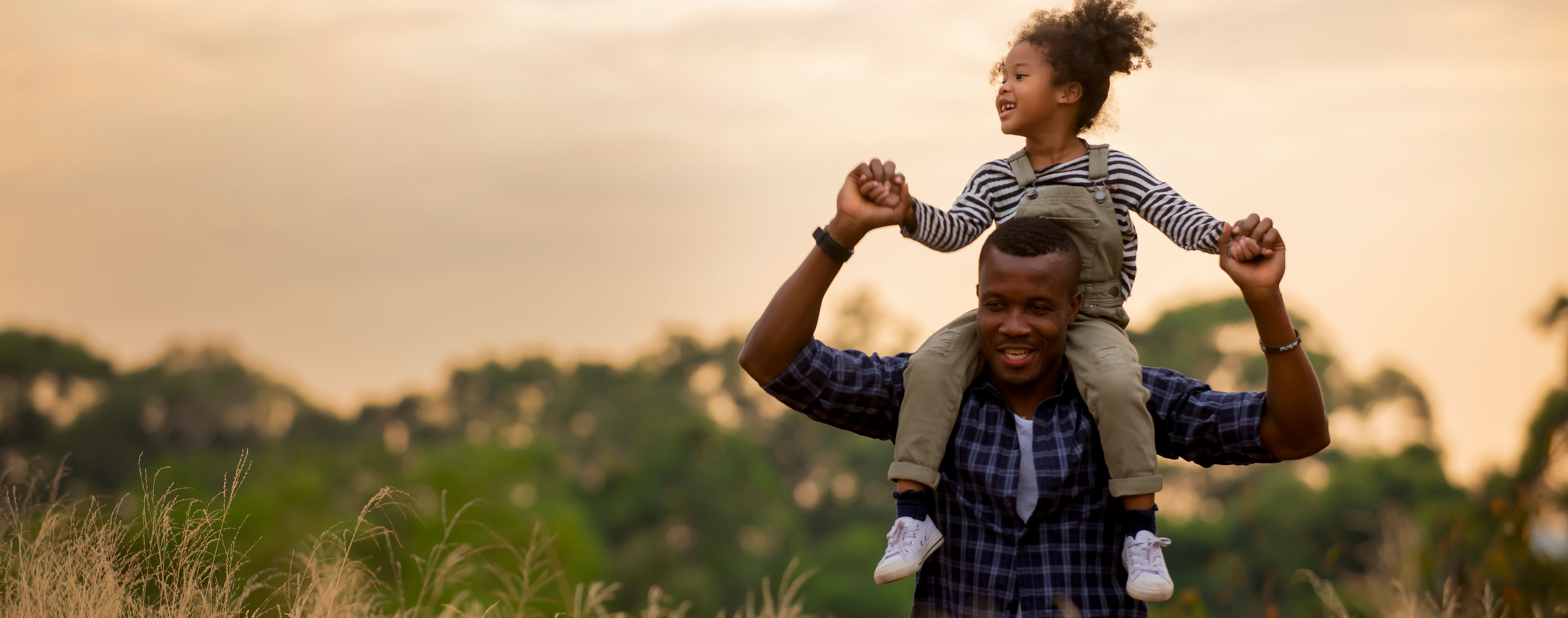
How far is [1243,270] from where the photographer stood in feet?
10.5

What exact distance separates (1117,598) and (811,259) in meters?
1.20

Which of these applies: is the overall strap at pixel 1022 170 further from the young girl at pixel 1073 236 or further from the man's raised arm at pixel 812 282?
the man's raised arm at pixel 812 282

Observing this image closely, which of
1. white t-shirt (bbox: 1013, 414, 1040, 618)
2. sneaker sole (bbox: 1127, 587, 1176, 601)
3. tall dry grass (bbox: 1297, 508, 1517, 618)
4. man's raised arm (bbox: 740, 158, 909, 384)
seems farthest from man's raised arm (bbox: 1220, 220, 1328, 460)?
tall dry grass (bbox: 1297, 508, 1517, 618)

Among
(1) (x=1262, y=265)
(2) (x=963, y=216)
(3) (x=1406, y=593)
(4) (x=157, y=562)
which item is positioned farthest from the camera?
(3) (x=1406, y=593)

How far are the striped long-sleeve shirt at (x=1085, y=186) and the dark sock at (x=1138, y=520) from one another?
664 millimetres

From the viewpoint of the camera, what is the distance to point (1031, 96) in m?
3.89

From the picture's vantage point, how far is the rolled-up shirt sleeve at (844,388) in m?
3.53

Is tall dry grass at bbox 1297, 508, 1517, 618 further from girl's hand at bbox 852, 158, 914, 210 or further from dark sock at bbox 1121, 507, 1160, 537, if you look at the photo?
girl's hand at bbox 852, 158, 914, 210

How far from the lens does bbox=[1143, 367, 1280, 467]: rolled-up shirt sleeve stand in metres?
3.47

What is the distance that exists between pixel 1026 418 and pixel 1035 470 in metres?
0.18

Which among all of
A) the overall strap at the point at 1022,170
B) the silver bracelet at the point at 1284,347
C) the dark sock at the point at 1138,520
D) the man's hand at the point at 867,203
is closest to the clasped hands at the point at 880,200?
the man's hand at the point at 867,203

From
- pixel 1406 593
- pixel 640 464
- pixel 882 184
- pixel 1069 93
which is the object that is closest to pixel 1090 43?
pixel 1069 93

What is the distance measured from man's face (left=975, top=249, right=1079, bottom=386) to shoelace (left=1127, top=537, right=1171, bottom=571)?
50 centimetres

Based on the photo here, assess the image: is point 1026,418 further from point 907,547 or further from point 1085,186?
point 1085,186
